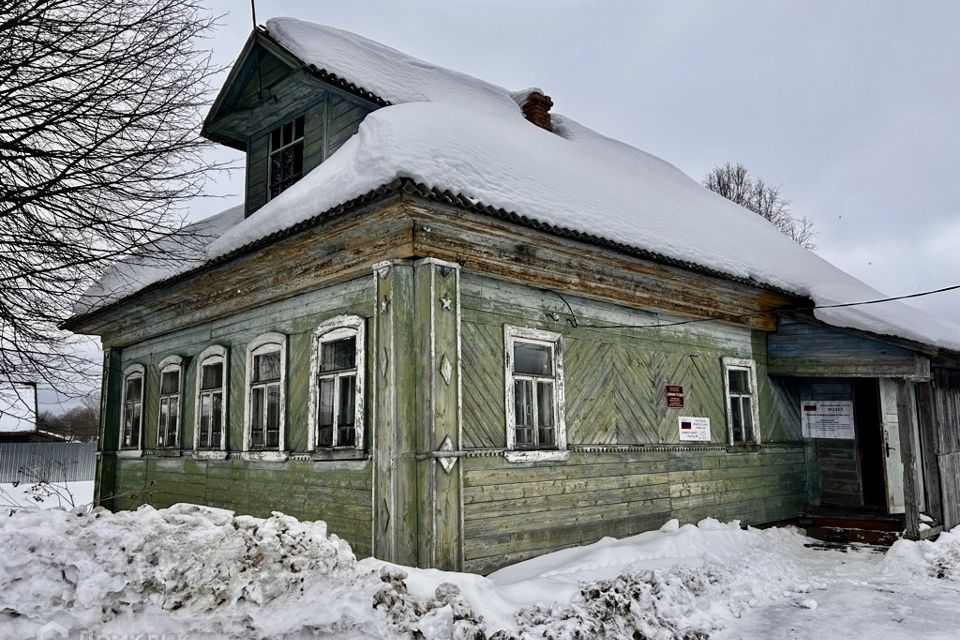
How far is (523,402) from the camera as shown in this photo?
813cm

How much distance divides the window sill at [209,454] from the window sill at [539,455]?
4353mm

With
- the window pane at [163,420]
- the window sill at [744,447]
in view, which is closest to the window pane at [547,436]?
the window sill at [744,447]

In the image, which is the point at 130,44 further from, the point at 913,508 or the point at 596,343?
the point at 913,508

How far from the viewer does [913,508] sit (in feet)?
33.3

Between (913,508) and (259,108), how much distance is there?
11.7m

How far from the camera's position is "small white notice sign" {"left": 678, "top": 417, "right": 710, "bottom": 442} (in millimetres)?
10141

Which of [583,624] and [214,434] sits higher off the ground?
[214,434]

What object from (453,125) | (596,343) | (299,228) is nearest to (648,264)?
(596,343)

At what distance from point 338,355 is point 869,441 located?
10.7 meters

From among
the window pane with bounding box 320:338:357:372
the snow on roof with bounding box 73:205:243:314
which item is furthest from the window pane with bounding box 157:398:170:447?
the window pane with bounding box 320:338:357:372

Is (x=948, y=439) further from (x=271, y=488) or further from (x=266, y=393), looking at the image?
(x=266, y=393)

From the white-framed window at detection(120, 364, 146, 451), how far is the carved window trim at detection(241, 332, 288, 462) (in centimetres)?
392

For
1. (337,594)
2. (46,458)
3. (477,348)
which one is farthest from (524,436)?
(46,458)

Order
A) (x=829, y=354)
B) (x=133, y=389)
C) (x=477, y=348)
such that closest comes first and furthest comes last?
(x=477, y=348) → (x=829, y=354) → (x=133, y=389)
